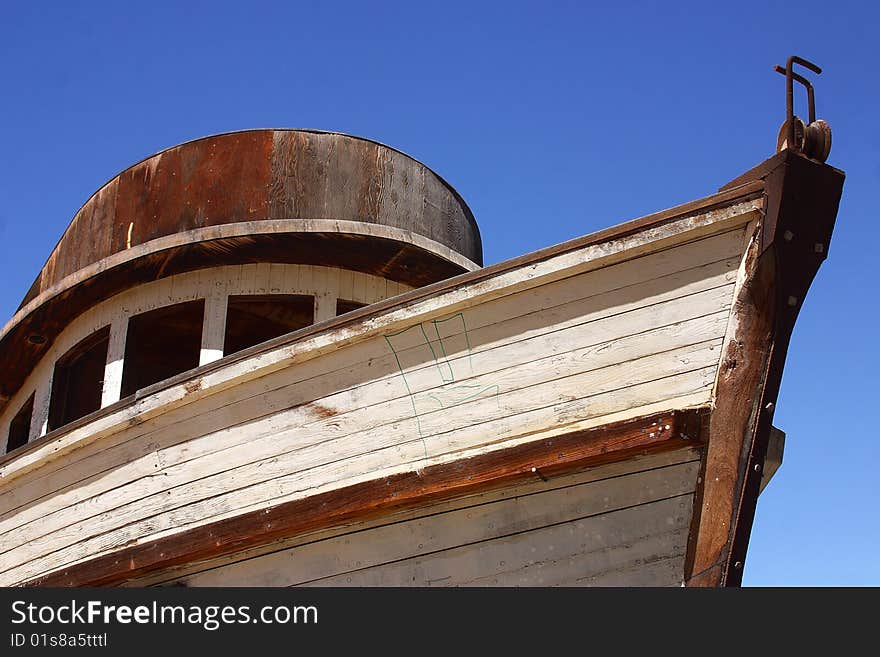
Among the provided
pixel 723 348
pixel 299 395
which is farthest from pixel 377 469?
pixel 723 348

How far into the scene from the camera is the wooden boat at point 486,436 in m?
4.78

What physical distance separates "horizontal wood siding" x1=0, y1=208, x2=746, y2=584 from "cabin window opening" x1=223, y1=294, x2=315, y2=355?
7.23 feet

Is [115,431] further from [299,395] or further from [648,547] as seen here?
[648,547]

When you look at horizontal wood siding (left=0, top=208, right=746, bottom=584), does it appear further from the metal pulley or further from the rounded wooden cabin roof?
the rounded wooden cabin roof

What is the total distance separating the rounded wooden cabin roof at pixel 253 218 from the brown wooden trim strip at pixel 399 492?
2484 millimetres

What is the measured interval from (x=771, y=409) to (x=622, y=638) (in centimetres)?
122

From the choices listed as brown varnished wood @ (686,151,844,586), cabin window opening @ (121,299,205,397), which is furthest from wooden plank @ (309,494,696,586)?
cabin window opening @ (121,299,205,397)

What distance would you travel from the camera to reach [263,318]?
8.93 metres

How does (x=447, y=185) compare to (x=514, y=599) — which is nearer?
(x=514, y=599)

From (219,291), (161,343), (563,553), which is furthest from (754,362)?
(161,343)

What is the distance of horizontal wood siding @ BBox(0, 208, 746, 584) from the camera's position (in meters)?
4.92

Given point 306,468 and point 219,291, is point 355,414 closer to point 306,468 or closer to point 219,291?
point 306,468

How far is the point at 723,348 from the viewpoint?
4824mm

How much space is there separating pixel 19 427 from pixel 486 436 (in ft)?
20.0
